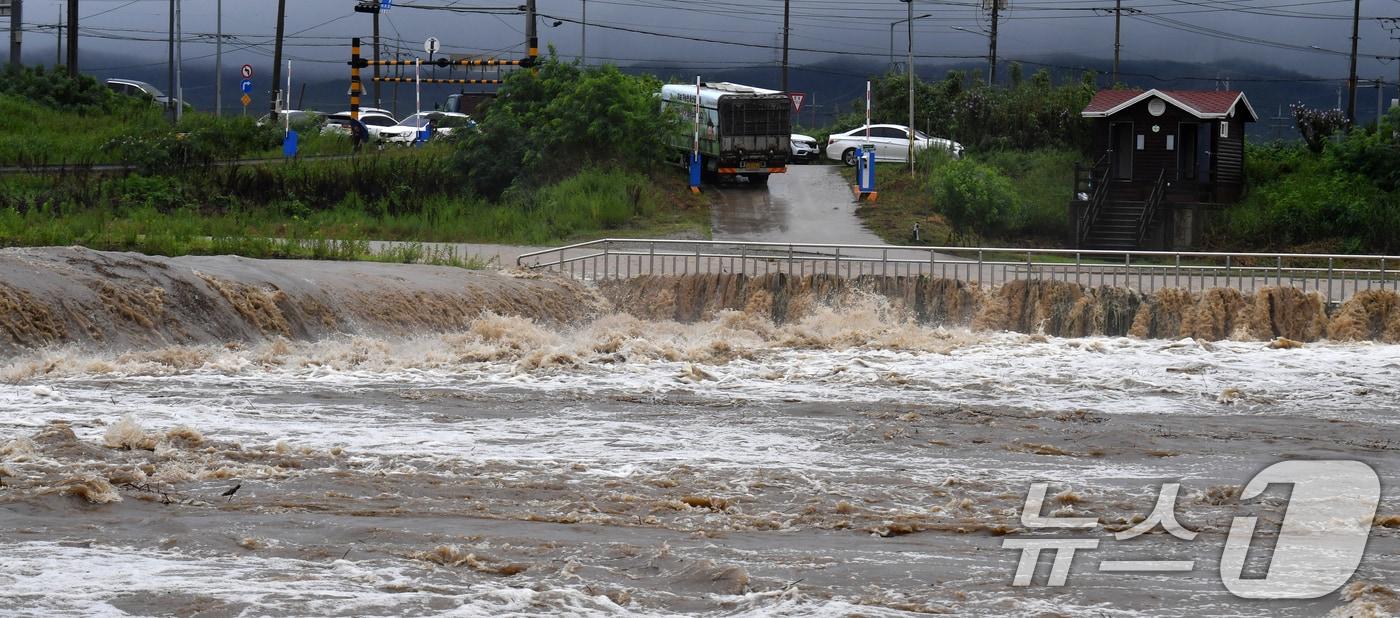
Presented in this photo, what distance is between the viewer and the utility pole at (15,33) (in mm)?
46812

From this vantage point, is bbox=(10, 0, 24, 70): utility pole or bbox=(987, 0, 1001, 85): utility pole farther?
bbox=(987, 0, 1001, 85): utility pole

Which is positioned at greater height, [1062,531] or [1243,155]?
[1243,155]

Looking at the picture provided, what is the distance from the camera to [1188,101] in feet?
121

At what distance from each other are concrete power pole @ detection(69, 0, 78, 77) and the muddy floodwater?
2970 cm

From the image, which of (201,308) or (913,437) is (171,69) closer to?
(201,308)

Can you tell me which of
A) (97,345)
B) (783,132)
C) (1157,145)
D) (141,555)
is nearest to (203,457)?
(141,555)

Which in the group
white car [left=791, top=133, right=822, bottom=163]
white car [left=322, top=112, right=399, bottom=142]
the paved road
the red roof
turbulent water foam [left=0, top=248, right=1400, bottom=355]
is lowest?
turbulent water foam [left=0, top=248, right=1400, bottom=355]

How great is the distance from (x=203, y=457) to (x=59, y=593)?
3912 millimetres

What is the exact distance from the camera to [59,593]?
29.6ft

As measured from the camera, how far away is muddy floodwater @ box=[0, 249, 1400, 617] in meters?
9.48

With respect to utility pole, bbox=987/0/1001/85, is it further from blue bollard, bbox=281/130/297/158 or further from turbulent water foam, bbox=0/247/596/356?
turbulent water foam, bbox=0/247/596/356

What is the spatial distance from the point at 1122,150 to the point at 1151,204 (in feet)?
7.35

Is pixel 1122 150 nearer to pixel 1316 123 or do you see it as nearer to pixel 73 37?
pixel 1316 123

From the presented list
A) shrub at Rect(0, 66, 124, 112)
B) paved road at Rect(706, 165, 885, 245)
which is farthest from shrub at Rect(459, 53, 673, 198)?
shrub at Rect(0, 66, 124, 112)
